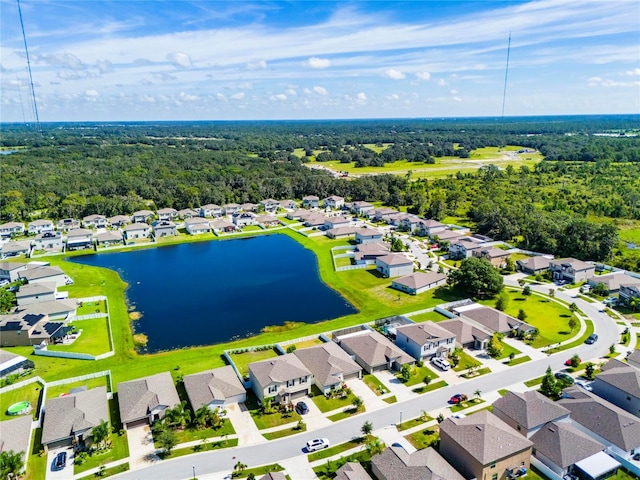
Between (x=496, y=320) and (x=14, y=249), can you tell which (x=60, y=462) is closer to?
(x=496, y=320)

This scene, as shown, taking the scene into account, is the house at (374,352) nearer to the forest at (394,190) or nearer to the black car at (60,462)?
the black car at (60,462)

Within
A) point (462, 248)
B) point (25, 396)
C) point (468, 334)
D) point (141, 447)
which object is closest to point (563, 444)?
point (468, 334)

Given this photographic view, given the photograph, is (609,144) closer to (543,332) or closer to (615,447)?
(543,332)

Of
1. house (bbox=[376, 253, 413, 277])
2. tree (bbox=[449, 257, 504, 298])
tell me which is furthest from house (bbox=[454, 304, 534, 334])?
house (bbox=[376, 253, 413, 277])

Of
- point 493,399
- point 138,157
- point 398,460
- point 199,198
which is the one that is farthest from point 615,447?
point 138,157

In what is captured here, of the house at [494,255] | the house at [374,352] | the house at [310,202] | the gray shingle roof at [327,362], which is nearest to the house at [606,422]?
the house at [374,352]

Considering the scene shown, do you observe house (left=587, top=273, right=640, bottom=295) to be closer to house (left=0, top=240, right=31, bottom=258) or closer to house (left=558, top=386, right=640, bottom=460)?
house (left=558, top=386, right=640, bottom=460)

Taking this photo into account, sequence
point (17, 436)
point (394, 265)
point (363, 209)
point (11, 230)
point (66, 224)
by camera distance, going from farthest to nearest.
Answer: point (363, 209), point (66, 224), point (11, 230), point (394, 265), point (17, 436)
